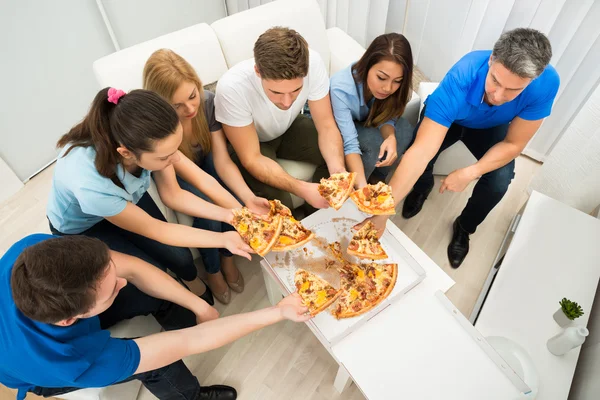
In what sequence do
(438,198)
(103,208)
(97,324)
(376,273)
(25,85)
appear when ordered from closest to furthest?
(97,324) < (103,208) < (376,273) < (25,85) < (438,198)

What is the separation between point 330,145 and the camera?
218 cm

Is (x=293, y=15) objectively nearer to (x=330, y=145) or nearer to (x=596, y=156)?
(x=330, y=145)

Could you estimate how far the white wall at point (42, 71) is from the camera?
2535 mm

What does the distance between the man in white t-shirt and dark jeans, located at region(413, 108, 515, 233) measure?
0.73m

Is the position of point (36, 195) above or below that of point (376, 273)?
below

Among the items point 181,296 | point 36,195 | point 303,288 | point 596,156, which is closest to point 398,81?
point 303,288

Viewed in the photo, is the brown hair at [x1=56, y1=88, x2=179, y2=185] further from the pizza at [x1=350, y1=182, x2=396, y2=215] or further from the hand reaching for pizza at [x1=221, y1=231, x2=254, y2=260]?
the pizza at [x1=350, y1=182, x2=396, y2=215]

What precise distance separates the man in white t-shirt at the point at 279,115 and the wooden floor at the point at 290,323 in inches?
30.4

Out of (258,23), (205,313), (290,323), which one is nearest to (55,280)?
(205,313)

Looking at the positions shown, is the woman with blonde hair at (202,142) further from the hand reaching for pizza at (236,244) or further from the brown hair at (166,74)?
the hand reaching for pizza at (236,244)

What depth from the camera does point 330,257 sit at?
5.93 feet

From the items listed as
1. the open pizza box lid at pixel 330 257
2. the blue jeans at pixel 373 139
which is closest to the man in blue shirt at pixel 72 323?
the open pizza box lid at pixel 330 257

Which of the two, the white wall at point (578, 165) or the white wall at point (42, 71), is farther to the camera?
the white wall at point (42, 71)

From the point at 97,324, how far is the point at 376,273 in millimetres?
1148
